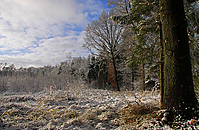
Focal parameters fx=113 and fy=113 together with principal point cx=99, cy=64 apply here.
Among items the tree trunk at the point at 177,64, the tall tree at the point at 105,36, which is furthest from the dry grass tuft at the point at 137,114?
the tall tree at the point at 105,36

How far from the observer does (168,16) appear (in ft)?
9.99

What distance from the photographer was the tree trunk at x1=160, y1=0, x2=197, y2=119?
8.86ft

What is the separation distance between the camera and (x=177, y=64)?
2.82 m

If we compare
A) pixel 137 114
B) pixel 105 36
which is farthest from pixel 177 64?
pixel 105 36

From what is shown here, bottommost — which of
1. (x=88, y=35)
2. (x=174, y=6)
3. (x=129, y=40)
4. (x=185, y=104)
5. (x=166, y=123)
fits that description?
(x=166, y=123)

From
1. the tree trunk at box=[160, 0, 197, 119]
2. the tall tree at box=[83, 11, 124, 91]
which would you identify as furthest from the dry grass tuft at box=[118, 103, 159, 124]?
the tall tree at box=[83, 11, 124, 91]

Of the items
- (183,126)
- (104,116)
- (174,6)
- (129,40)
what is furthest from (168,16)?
(129,40)

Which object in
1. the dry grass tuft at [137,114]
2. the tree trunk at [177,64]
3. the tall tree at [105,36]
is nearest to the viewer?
the tree trunk at [177,64]

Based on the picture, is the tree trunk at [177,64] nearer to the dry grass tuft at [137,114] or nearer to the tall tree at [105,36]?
the dry grass tuft at [137,114]

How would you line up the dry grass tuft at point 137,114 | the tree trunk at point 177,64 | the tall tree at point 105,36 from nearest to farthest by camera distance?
the tree trunk at point 177,64 < the dry grass tuft at point 137,114 < the tall tree at point 105,36

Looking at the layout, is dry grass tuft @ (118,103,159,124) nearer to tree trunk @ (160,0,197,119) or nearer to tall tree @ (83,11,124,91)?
tree trunk @ (160,0,197,119)

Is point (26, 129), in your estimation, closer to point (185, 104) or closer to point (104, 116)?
point (104, 116)

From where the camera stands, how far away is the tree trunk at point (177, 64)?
2.70m

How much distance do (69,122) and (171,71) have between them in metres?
3.17
